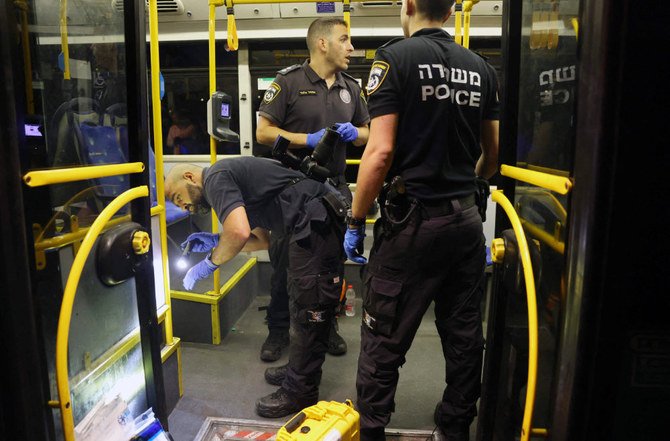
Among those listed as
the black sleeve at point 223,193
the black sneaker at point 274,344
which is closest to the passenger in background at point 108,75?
the black sleeve at point 223,193

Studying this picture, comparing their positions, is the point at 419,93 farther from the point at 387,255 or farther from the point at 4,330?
the point at 4,330

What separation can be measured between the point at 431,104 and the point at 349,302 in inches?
103

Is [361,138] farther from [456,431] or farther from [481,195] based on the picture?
[456,431]

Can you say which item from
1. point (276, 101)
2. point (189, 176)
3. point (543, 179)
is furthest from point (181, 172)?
point (543, 179)

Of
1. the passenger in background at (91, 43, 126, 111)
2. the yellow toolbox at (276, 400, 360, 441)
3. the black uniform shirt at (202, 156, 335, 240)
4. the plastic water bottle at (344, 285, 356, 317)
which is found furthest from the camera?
the plastic water bottle at (344, 285, 356, 317)

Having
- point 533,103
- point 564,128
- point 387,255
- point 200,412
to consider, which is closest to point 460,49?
point 533,103

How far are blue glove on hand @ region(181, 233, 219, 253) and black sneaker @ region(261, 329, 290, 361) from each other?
32.0 inches

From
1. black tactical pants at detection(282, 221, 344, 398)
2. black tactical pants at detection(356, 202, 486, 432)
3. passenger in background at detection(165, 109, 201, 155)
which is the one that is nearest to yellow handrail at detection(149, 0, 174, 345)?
black tactical pants at detection(282, 221, 344, 398)

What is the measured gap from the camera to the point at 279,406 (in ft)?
8.63

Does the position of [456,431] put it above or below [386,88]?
below

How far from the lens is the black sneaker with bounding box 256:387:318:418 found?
2.62 metres

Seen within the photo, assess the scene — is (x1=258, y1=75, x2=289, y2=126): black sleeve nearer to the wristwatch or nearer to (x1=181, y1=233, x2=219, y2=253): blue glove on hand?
(x1=181, y1=233, x2=219, y2=253): blue glove on hand

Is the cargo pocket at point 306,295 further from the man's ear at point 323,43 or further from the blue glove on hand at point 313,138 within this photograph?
the man's ear at point 323,43

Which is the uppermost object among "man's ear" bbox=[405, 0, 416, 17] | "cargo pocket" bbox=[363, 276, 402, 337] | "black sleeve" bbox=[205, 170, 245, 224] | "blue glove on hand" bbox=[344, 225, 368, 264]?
"man's ear" bbox=[405, 0, 416, 17]
